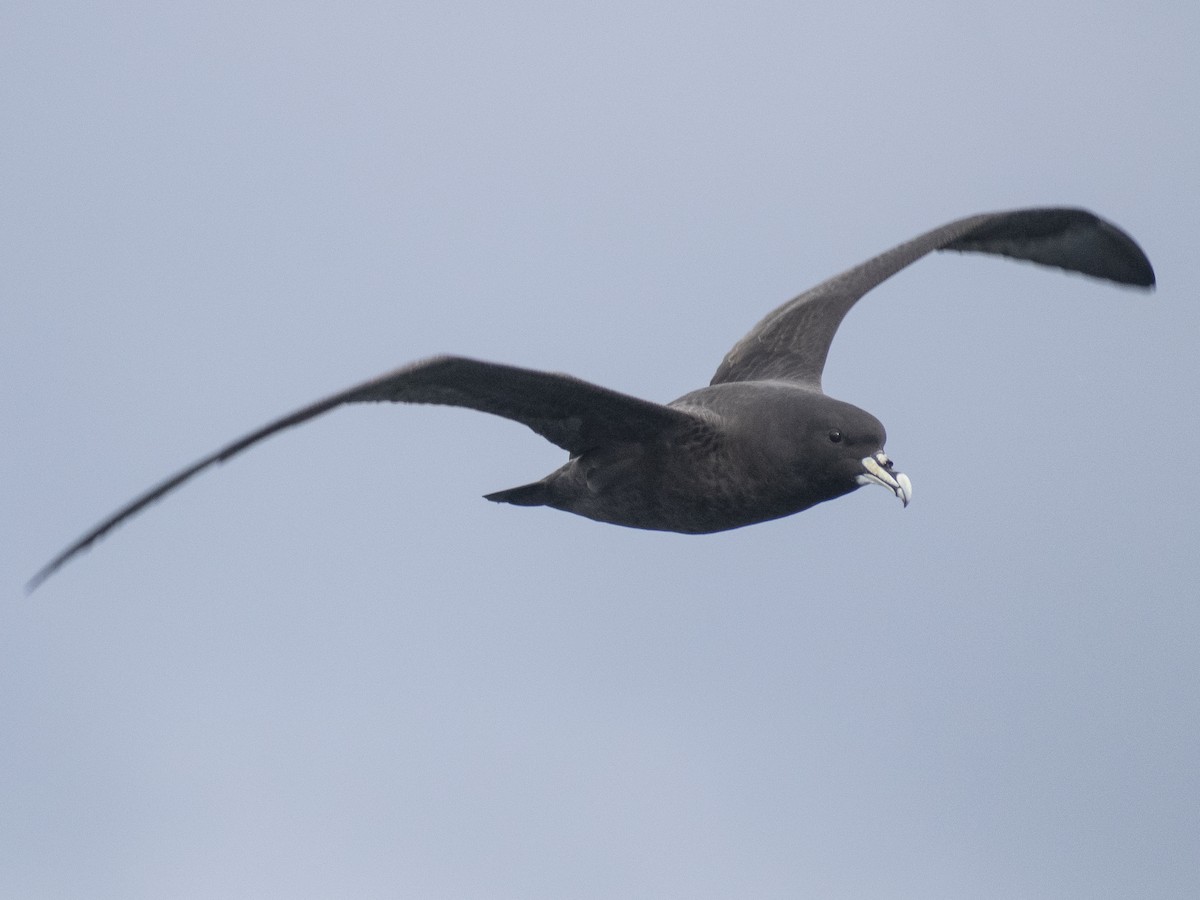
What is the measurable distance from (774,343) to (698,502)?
2.46m

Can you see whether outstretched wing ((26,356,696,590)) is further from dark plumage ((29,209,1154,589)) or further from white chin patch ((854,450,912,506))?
white chin patch ((854,450,912,506))

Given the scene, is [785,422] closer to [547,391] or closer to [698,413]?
[698,413]

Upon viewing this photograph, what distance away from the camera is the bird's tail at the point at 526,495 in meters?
11.9

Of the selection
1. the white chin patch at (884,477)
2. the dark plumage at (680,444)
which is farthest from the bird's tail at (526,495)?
the white chin patch at (884,477)

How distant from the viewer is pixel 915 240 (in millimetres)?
13578

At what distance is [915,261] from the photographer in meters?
13.5

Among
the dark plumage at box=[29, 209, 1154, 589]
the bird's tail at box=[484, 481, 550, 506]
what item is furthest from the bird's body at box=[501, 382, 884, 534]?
the bird's tail at box=[484, 481, 550, 506]

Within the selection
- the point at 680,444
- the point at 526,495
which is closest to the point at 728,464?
the point at 680,444

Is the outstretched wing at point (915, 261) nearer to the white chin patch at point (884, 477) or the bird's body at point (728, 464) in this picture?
the bird's body at point (728, 464)

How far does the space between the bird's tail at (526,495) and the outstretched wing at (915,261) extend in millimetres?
1802

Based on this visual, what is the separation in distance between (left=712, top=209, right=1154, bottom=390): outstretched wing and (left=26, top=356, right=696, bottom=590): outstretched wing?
185cm

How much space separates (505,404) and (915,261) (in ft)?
13.5

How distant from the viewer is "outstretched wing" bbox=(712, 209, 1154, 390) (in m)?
13.0

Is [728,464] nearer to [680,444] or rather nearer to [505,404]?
[680,444]
